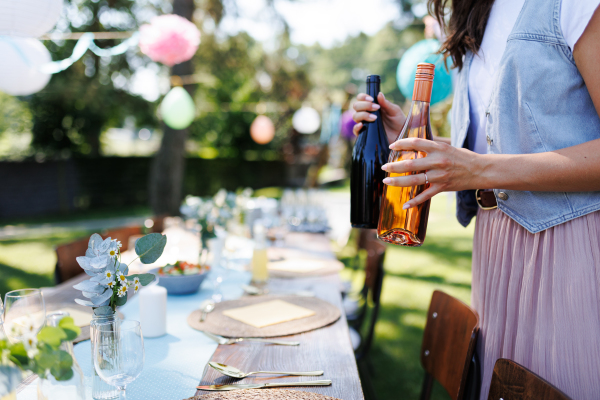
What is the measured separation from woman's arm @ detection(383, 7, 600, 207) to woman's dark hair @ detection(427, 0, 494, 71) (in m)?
0.30

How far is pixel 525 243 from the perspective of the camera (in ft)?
3.43

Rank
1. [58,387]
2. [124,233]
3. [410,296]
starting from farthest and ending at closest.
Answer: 1. [410,296]
2. [124,233]
3. [58,387]

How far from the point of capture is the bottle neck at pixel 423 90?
3.20ft

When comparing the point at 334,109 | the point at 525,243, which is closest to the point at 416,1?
the point at 334,109

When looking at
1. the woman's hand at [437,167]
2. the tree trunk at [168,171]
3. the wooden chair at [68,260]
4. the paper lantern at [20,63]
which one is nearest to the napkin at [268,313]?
the woman's hand at [437,167]

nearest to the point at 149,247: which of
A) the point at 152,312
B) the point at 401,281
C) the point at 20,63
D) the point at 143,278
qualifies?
the point at 143,278

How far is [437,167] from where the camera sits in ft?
2.85

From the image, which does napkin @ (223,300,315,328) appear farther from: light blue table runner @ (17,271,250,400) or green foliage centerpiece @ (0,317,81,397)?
green foliage centerpiece @ (0,317,81,397)

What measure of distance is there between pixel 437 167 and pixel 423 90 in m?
0.21

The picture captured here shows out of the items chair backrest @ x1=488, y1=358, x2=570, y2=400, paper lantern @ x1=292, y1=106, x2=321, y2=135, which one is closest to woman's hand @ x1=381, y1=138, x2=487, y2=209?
chair backrest @ x1=488, y1=358, x2=570, y2=400

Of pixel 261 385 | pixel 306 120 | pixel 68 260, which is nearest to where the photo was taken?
pixel 261 385

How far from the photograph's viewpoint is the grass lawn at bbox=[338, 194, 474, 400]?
10.0 feet

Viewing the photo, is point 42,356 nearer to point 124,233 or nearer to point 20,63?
point 124,233

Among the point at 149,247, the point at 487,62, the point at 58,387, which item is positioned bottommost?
the point at 58,387
